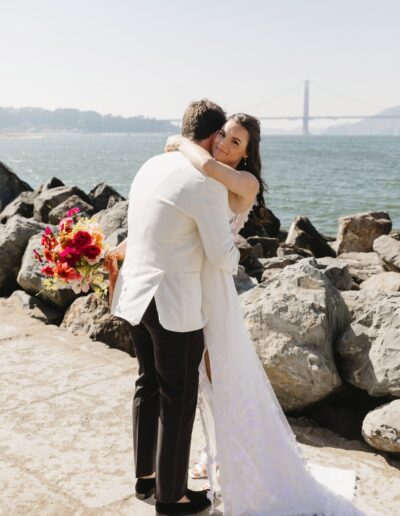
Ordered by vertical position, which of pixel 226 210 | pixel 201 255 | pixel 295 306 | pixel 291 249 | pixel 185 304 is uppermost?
→ pixel 226 210

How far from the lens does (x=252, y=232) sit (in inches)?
488

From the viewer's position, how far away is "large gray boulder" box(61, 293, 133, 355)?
5445mm

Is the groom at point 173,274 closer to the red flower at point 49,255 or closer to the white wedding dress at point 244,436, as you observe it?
the white wedding dress at point 244,436

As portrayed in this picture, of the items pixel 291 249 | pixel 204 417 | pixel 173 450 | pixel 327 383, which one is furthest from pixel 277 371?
pixel 291 249

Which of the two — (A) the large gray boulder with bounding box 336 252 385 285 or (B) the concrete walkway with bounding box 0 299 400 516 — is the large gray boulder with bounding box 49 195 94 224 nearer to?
(A) the large gray boulder with bounding box 336 252 385 285

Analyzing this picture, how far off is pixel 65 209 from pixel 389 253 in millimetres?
4653

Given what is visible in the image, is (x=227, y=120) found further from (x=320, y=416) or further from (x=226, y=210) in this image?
(x=320, y=416)

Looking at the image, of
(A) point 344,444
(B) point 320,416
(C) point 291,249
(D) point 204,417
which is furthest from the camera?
(C) point 291,249

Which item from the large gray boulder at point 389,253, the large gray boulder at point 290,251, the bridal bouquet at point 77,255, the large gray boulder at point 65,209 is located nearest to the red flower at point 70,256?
the bridal bouquet at point 77,255

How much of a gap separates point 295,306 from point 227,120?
1.63m

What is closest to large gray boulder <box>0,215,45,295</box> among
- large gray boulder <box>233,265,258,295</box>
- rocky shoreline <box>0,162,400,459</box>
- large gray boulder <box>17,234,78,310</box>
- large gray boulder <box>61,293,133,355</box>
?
large gray boulder <box>17,234,78,310</box>

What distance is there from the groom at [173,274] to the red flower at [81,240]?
0.47 m

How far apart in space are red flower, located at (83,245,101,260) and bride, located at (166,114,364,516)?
0.68 m

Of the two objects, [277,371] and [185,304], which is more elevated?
[185,304]
